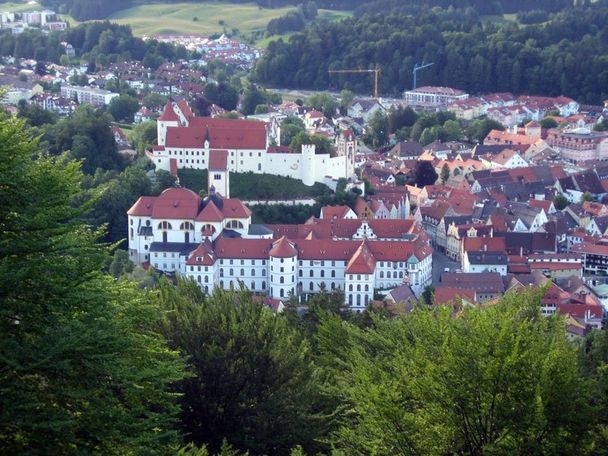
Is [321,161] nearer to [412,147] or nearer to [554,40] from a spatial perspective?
[412,147]

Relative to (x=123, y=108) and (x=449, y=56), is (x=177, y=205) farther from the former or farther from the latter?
(x=449, y=56)

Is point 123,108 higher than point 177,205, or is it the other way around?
point 123,108

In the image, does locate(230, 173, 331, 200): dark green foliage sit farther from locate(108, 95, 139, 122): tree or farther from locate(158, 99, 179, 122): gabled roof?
locate(108, 95, 139, 122): tree

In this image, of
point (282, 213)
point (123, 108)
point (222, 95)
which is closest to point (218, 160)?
point (282, 213)

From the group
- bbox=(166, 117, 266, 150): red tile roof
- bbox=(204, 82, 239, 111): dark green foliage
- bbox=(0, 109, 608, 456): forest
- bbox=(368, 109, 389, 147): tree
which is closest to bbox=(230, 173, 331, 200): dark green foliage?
bbox=(166, 117, 266, 150): red tile roof

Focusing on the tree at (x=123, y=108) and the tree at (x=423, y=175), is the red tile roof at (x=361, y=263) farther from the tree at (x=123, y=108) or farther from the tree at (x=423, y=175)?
the tree at (x=123, y=108)

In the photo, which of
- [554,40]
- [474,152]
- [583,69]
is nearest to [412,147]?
[474,152]

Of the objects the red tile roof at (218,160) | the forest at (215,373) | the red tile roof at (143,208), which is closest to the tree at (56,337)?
the forest at (215,373)
